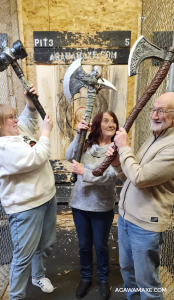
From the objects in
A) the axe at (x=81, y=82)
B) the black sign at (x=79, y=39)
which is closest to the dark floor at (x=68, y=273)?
the axe at (x=81, y=82)

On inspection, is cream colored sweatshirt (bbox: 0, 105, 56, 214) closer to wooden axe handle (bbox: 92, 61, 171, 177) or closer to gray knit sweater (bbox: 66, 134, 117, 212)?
gray knit sweater (bbox: 66, 134, 117, 212)

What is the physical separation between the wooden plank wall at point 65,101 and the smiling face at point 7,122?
1390 mm

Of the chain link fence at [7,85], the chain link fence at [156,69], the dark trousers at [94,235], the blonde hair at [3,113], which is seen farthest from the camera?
the chain link fence at [7,85]

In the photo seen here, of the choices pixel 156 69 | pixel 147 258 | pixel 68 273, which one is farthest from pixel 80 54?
pixel 68 273

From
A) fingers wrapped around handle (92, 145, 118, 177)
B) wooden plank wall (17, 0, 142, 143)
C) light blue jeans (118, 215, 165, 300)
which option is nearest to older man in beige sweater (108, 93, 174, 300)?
light blue jeans (118, 215, 165, 300)

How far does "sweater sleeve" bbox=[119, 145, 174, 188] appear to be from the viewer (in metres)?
1.00

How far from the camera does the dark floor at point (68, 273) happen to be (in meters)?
1.64

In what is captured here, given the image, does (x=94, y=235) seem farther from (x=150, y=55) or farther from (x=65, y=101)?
(x=65, y=101)

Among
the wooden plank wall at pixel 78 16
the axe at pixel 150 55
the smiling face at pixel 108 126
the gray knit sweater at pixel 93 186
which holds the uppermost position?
the wooden plank wall at pixel 78 16

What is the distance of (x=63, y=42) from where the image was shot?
7.98 feet

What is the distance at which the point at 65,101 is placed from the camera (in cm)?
262

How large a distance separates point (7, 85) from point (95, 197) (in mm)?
1832

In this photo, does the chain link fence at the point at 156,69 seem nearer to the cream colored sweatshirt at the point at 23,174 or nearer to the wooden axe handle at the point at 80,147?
the wooden axe handle at the point at 80,147

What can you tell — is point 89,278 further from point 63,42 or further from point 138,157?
point 63,42
